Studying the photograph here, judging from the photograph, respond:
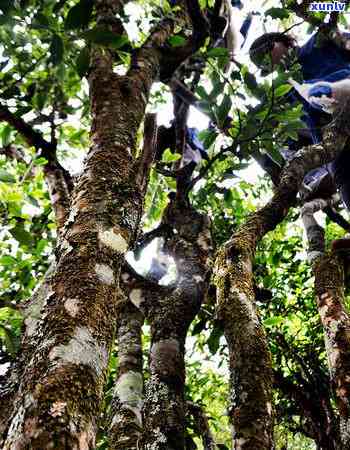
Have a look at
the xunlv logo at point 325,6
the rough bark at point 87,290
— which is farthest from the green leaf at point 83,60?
the xunlv logo at point 325,6

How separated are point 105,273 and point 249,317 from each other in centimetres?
96

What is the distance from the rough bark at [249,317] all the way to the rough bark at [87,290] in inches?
29.1

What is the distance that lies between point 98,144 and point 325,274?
202cm

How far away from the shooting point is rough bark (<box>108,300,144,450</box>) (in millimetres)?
2252

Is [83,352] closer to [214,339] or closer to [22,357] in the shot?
[22,357]

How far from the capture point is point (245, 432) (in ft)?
5.05

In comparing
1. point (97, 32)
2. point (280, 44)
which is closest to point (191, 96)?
point (280, 44)

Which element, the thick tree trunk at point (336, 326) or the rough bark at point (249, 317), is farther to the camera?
the thick tree trunk at point (336, 326)

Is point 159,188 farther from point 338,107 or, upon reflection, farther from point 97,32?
point 97,32

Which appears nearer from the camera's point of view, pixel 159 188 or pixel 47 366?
pixel 47 366

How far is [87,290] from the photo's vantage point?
3.87 ft

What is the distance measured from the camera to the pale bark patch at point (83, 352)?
1013mm

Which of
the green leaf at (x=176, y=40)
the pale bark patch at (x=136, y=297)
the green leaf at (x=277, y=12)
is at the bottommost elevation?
the pale bark patch at (x=136, y=297)

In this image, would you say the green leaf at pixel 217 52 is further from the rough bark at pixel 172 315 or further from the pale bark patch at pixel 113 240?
the pale bark patch at pixel 113 240
